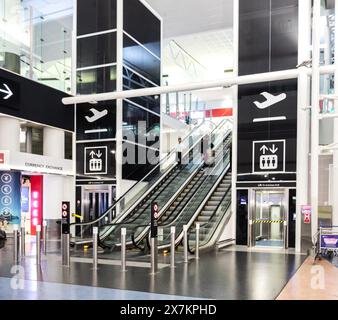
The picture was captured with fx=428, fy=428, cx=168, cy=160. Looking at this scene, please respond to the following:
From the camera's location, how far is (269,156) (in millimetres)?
12773

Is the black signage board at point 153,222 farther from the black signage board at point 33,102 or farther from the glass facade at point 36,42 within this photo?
the glass facade at point 36,42

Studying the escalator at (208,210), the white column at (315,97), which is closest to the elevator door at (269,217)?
the escalator at (208,210)

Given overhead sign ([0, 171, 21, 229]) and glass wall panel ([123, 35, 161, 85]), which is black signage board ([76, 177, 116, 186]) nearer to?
overhead sign ([0, 171, 21, 229])

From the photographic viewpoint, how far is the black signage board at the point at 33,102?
43.3 ft

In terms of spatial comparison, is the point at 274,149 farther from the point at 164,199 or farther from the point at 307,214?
the point at 164,199

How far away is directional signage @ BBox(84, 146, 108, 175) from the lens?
15.6m

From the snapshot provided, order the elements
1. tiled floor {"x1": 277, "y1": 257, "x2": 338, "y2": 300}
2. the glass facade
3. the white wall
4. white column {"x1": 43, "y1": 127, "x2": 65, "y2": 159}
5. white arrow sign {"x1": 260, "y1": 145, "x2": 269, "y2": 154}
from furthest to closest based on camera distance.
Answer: the white wall < white column {"x1": 43, "y1": 127, "x2": 65, "y2": 159} < the glass facade < white arrow sign {"x1": 260, "y1": 145, "x2": 269, "y2": 154} < tiled floor {"x1": 277, "y1": 257, "x2": 338, "y2": 300}

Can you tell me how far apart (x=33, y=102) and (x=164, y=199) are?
5438mm

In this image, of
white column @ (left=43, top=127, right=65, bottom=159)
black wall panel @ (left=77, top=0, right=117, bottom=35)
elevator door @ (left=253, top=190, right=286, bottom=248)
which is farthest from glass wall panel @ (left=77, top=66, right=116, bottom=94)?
elevator door @ (left=253, top=190, right=286, bottom=248)

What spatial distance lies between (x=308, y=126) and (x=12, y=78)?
9223mm

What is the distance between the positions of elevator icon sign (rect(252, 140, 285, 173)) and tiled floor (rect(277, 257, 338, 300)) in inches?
153

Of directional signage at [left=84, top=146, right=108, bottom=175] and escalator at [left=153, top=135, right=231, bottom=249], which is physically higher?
directional signage at [left=84, top=146, right=108, bottom=175]

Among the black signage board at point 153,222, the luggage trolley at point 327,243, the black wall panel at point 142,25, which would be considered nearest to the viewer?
the black signage board at point 153,222

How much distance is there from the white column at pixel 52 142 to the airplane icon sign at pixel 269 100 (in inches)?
281
